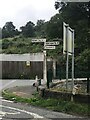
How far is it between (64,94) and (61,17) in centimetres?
475

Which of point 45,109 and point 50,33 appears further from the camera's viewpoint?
point 50,33

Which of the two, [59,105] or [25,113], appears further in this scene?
[59,105]

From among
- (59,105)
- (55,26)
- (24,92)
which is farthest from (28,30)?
(59,105)

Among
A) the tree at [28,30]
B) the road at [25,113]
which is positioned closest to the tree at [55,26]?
the road at [25,113]

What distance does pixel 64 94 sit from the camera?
15.3 meters

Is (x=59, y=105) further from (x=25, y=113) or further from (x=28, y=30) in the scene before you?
(x=28, y=30)

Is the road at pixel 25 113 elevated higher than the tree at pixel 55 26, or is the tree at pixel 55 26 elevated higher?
the tree at pixel 55 26

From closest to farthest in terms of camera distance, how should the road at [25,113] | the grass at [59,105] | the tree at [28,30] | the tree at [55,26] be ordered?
the road at [25,113] < the grass at [59,105] < the tree at [55,26] < the tree at [28,30]

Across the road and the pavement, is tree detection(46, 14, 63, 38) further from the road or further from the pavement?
the road

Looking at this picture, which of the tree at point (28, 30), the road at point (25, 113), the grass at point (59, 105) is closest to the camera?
the road at point (25, 113)

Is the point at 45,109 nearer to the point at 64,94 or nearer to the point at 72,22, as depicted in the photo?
the point at 64,94

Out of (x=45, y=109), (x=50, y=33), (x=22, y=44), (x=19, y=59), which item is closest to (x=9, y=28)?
(x=22, y=44)

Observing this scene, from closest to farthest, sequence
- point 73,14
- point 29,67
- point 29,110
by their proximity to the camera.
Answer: point 29,110
point 73,14
point 29,67

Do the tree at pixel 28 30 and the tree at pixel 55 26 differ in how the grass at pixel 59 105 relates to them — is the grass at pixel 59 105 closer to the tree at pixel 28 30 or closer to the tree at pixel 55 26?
the tree at pixel 55 26
